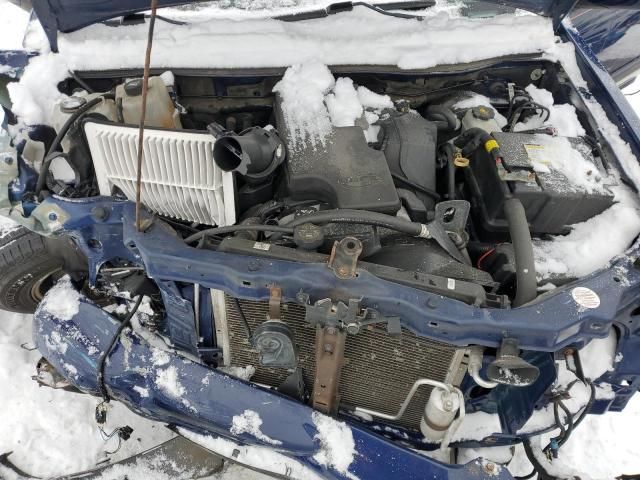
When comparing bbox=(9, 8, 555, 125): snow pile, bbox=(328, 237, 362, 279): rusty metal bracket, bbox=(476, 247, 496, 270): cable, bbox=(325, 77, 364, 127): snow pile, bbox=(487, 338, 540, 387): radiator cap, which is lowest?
bbox=(487, 338, 540, 387): radiator cap

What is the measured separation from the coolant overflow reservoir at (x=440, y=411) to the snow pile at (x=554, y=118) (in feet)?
3.35

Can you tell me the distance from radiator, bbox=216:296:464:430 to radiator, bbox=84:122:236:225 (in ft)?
1.00

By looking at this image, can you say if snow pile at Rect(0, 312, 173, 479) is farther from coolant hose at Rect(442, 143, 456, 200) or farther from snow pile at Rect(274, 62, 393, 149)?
coolant hose at Rect(442, 143, 456, 200)

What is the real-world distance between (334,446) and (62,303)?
1003mm

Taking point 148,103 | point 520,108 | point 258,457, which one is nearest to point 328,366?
point 258,457

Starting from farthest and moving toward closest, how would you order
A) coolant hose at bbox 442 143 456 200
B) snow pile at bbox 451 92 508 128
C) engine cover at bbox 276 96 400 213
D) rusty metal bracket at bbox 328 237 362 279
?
snow pile at bbox 451 92 508 128 → coolant hose at bbox 442 143 456 200 → engine cover at bbox 276 96 400 213 → rusty metal bracket at bbox 328 237 362 279

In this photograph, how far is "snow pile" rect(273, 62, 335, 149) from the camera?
172 cm

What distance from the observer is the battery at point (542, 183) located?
1651mm

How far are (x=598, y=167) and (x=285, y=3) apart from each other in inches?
52.2

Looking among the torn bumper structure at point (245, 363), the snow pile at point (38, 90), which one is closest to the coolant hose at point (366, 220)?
the torn bumper structure at point (245, 363)

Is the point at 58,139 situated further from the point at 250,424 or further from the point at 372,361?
the point at 372,361

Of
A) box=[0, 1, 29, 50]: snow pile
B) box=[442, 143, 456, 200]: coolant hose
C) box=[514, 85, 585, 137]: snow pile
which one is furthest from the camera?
box=[0, 1, 29, 50]: snow pile

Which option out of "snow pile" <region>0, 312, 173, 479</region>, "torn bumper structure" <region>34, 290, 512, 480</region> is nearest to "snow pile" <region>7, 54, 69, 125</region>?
"torn bumper structure" <region>34, 290, 512, 480</region>

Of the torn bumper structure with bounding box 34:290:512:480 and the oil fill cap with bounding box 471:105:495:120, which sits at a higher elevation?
the oil fill cap with bounding box 471:105:495:120
